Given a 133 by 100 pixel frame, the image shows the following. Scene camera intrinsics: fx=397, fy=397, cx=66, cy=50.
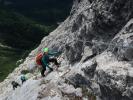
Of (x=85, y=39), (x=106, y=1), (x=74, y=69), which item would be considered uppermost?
(x=106, y=1)

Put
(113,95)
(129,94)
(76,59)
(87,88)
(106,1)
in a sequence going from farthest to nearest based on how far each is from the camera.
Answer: (76,59) → (106,1) → (87,88) → (113,95) → (129,94)

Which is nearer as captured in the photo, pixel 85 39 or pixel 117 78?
pixel 117 78

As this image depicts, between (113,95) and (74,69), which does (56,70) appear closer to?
(74,69)

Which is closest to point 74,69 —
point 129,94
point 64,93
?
point 64,93

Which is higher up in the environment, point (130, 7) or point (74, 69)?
point (130, 7)

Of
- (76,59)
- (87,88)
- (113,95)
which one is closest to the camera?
(113,95)

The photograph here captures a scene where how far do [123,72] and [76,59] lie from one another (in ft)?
42.4

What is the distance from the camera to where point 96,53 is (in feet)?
135

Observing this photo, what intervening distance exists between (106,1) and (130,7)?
13.4 ft

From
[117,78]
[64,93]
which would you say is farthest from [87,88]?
[117,78]

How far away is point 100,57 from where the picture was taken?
127ft

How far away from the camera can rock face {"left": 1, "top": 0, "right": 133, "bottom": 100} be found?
3431 centimetres

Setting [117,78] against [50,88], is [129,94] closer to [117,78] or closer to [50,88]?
[117,78]

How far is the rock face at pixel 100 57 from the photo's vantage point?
113ft
